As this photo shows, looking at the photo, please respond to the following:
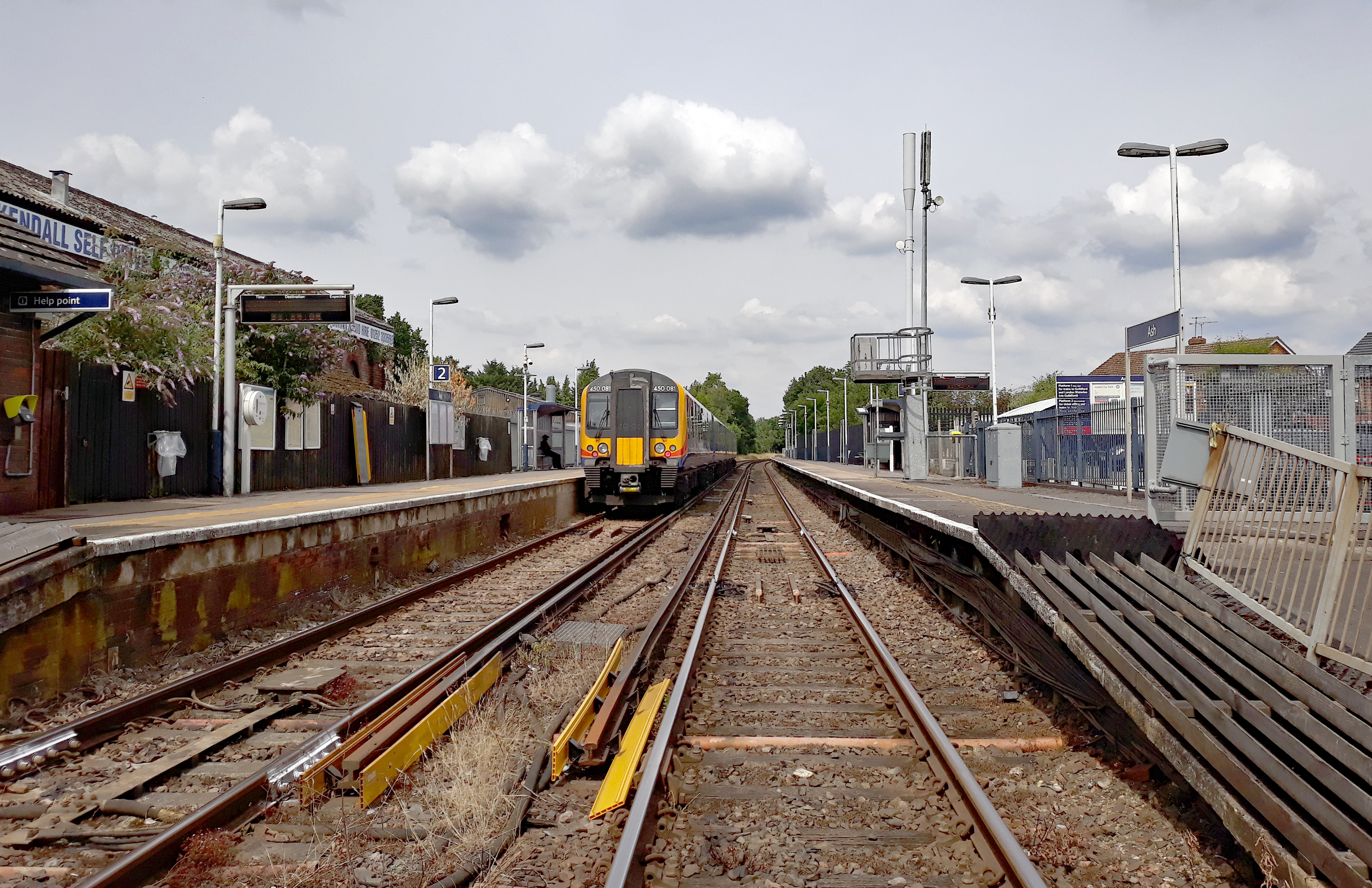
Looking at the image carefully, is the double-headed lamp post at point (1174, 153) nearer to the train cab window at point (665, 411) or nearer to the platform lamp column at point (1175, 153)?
the platform lamp column at point (1175, 153)

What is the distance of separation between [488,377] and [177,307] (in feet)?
268

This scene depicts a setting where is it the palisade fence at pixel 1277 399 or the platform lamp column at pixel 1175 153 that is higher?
the platform lamp column at pixel 1175 153

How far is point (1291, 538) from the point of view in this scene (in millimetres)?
4691

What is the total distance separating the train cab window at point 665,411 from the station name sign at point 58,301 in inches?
423

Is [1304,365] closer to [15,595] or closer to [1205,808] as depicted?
[1205,808]

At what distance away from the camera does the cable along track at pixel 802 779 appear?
3.13 meters

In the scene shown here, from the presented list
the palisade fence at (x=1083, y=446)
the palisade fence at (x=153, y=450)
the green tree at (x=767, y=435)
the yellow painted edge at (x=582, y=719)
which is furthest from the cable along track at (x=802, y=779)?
the green tree at (x=767, y=435)

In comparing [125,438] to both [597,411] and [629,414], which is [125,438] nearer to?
[597,411]

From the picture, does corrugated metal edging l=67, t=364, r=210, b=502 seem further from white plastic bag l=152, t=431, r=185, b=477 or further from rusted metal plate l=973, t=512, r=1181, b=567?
rusted metal plate l=973, t=512, r=1181, b=567

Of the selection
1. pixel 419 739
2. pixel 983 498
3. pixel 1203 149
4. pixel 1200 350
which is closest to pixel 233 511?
pixel 419 739

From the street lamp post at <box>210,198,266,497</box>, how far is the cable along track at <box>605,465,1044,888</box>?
33.2 feet

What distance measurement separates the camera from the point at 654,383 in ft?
59.8

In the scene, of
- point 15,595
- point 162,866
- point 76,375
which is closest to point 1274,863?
point 162,866

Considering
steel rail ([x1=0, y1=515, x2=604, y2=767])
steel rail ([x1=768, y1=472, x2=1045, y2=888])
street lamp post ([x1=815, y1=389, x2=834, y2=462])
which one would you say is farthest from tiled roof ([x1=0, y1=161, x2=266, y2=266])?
street lamp post ([x1=815, y1=389, x2=834, y2=462])
